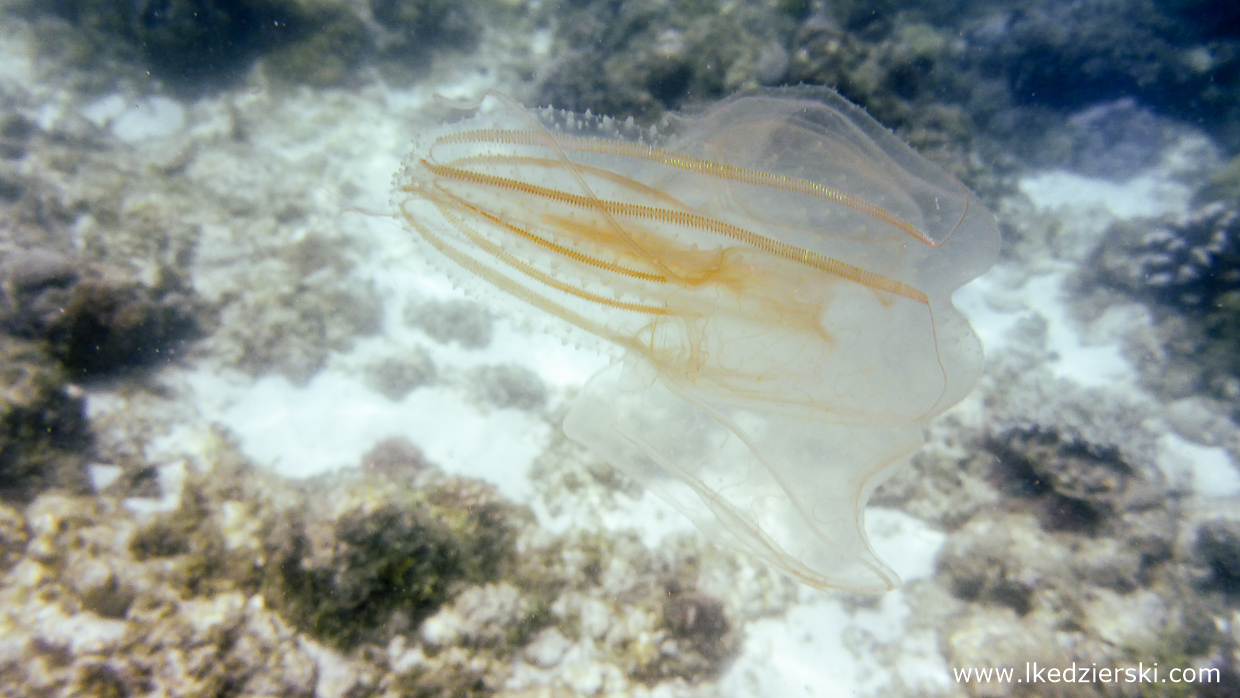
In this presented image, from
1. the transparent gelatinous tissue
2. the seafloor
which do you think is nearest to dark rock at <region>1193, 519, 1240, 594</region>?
the seafloor

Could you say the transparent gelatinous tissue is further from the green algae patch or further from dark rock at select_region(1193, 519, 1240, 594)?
dark rock at select_region(1193, 519, 1240, 594)

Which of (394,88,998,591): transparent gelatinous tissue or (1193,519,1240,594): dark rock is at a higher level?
(394,88,998,591): transparent gelatinous tissue

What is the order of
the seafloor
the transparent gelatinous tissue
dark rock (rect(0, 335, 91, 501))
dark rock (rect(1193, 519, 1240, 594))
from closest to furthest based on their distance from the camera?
the transparent gelatinous tissue < the seafloor < dark rock (rect(0, 335, 91, 501)) < dark rock (rect(1193, 519, 1240, 594))

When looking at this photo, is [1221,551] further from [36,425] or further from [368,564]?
[36,425]

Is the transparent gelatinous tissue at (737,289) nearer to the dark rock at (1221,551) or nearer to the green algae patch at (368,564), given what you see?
the green algae patch at (368,564)

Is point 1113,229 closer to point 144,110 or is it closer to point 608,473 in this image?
point 608,473

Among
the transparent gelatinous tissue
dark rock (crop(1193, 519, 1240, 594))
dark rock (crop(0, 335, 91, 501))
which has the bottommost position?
dark rock (crop(0, 335, 91, 501))

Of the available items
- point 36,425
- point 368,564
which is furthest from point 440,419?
point 36,425
